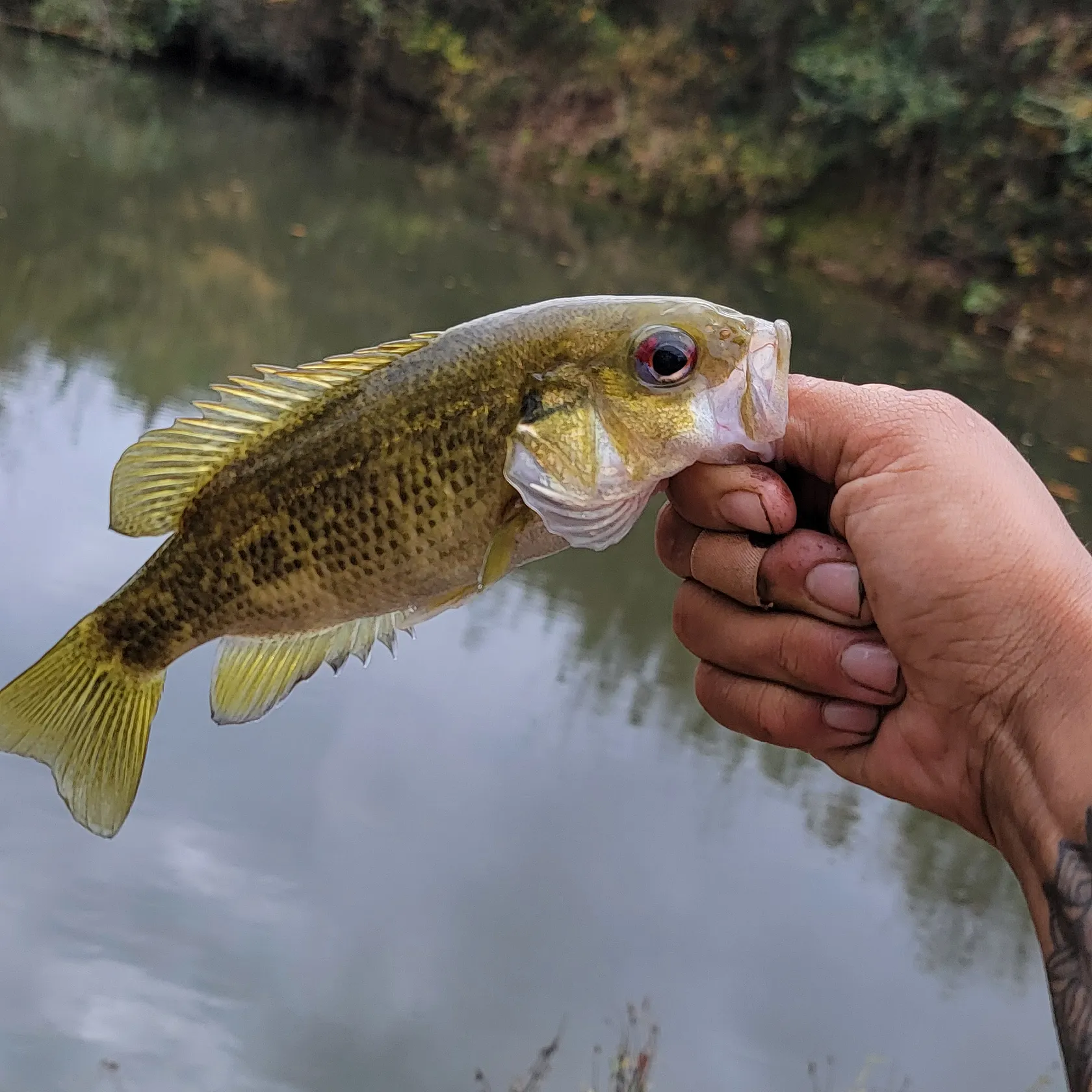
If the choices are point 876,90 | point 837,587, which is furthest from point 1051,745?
point 876,90

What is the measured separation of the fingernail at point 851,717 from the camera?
6.06ft

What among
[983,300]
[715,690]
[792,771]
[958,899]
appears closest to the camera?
[715,690]

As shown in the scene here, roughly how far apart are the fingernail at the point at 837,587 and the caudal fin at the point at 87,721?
3.67ft

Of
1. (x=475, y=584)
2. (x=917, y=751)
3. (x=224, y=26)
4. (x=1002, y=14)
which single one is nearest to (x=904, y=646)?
(x=917, y=751)

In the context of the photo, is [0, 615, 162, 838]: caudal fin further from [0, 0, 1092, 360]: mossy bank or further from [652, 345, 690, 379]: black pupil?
[0, 0, 1092, 360]: mossy bank

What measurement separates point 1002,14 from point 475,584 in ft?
57.8

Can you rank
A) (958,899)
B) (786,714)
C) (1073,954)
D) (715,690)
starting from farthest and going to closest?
(958,899), (715,690), (786,714), (1073,954)

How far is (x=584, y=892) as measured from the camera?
3.64 m

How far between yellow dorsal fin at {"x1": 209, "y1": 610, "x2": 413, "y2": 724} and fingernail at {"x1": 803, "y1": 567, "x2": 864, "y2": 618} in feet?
2.24

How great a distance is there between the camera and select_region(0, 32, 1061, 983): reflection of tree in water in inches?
181

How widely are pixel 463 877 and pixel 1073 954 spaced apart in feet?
7.90

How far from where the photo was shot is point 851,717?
186cm

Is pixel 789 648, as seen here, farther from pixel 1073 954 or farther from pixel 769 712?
pixel 1073 954

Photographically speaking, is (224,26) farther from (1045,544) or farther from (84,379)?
(1045,544)
